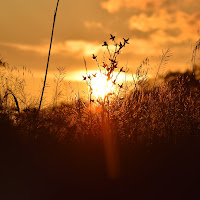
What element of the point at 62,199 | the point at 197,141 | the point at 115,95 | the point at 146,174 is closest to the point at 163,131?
the point at 197,141

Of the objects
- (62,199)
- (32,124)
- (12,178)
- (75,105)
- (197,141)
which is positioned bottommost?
(62,199)

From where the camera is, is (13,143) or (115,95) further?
(115,95)

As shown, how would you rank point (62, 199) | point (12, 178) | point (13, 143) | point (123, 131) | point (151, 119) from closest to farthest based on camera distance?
point (62, 199) → point (12, 178) → point (13, 143) → point (123, 131) → point (151, 119)

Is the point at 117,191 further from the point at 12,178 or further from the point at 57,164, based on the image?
the point at 12,178

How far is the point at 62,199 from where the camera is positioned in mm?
2412

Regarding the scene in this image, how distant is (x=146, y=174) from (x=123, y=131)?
2.87ft

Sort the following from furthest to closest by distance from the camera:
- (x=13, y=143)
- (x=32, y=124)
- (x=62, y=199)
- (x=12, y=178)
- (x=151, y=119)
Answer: (x=151, y=119) < (x=32, y=124) < (x=13, y=143) < (x=12, y=178) < (x=62, y=199)

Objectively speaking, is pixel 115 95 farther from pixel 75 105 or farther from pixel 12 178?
pixel 12 178

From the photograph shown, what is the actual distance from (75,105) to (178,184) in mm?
1794

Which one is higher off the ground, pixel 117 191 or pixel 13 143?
pixel 13 143

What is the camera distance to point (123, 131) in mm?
3518

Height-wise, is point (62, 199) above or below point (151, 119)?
below

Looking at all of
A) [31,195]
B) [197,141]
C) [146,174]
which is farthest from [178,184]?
[31,195]

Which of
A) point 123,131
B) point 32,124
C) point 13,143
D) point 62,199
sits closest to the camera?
point 62,199
